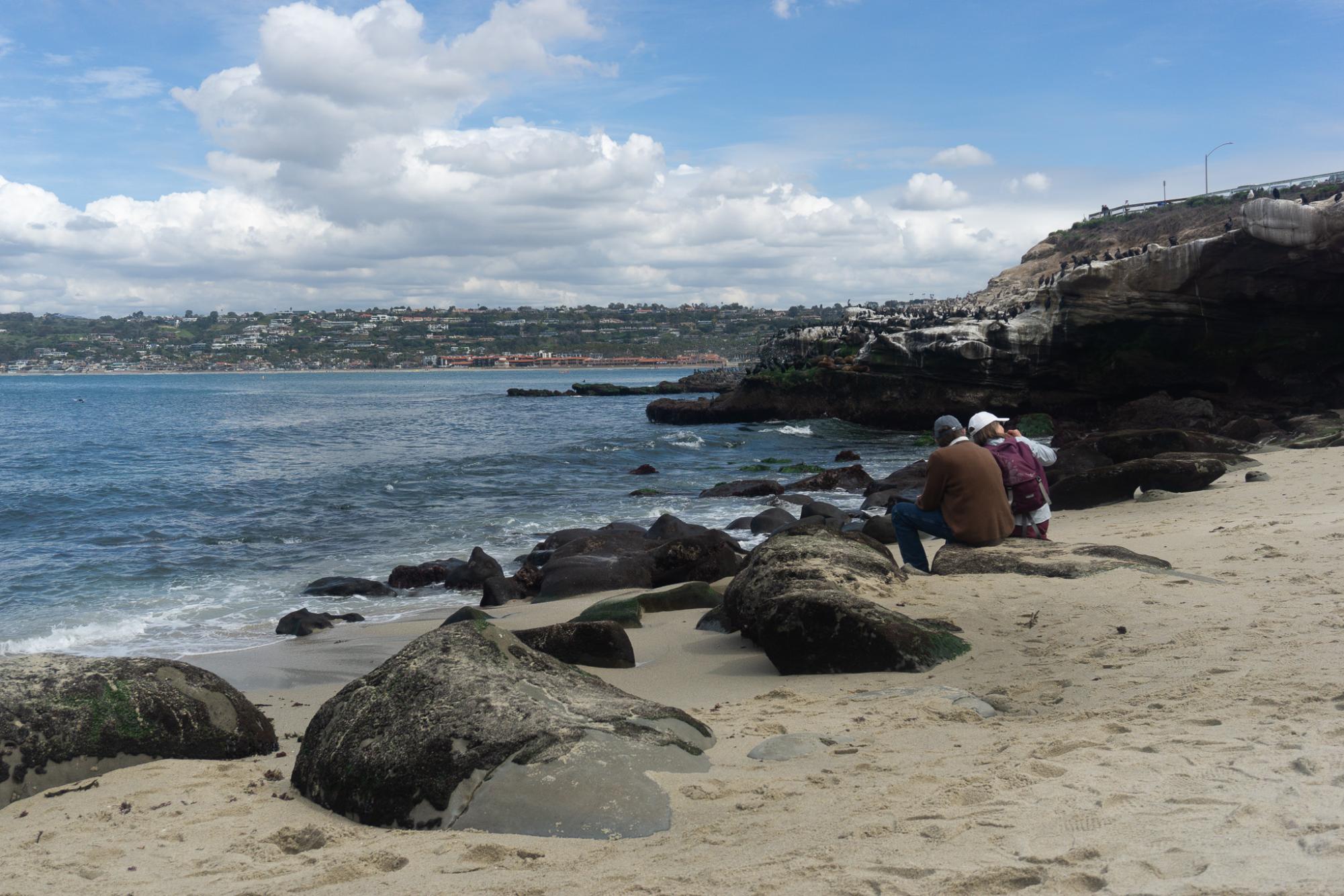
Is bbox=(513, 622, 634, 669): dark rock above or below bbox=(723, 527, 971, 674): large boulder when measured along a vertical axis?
below

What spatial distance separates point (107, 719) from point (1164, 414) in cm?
2637

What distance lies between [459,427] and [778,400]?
15507mm

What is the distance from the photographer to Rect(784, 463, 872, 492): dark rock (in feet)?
69.4

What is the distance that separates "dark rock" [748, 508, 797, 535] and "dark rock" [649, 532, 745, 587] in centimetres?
392

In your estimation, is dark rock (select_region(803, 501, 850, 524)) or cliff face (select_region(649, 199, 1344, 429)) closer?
dark rock (select_region(803, 501, 850, 524))

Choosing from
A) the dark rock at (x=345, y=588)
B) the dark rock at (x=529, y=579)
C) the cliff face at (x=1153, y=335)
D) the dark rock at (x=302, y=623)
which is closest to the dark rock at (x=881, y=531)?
the dark rock at (x=529, y=579)

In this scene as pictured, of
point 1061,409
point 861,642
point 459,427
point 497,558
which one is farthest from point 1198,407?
point 459,427

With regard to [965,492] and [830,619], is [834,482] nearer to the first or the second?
[965,492]

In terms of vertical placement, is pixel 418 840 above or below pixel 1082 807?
below

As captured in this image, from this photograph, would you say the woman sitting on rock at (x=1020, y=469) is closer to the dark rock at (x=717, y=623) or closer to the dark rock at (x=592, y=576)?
the dark rock at (x=717, y=623)

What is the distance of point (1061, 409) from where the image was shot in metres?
31.6

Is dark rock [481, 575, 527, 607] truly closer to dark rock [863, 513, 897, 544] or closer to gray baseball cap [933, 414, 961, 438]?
dark rock [863, 513, 897, 544]

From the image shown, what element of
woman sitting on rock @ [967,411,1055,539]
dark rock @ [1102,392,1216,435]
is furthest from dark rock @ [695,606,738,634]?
dark rock @ [1102,392,1216,435]

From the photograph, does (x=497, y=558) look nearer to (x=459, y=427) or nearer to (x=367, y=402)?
(x=459, y=427)
